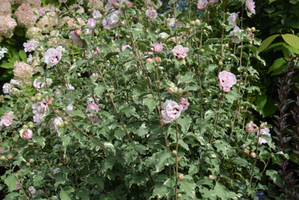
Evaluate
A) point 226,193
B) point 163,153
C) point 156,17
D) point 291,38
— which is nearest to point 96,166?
point 163,153

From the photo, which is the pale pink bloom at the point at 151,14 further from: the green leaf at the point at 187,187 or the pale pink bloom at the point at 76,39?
the green leaf at the point at 187,187

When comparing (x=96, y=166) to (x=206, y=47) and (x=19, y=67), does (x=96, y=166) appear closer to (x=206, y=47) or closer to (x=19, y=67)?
(x=206, y=47)

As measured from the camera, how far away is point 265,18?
303 cm

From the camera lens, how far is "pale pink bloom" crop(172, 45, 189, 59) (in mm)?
1528

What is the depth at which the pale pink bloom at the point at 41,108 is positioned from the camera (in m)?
1.33

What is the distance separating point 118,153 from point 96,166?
0.28 metres

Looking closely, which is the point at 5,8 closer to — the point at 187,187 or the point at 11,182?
the point at 11,182

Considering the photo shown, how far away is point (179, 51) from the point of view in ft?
5.04

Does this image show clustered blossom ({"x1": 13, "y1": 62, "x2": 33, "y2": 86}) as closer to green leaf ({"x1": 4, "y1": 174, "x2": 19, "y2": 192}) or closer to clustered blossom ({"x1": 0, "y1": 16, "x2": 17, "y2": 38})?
clustered blossom ({"x1": 0, "y1": 16, "x2": 17, "y2": 38})

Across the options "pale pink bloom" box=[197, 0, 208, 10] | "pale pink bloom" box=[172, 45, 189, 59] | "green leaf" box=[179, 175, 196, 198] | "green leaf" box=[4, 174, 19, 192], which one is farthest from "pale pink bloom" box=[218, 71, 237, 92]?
"green leaf" box=[4, 174, 19, 192]

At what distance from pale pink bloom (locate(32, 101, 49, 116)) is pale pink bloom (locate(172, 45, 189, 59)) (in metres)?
0.81

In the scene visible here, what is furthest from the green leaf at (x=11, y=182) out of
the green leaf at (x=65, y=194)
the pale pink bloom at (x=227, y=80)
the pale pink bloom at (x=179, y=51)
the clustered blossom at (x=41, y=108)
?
the pale pink bloom at (x=227, y=80)

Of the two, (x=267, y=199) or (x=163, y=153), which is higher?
(x=163, y=153)

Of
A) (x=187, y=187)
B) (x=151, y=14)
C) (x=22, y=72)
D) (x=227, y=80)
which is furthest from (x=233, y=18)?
(x=22, y=72)
